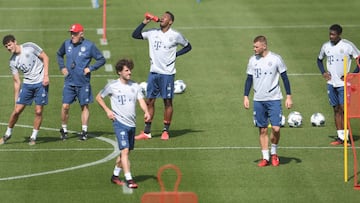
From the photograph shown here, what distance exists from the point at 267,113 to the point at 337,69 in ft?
9.01

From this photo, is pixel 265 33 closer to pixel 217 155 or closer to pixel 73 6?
pixel 73 6

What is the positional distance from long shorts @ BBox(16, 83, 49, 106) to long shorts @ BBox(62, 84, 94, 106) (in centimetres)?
67

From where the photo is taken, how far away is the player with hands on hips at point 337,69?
27.2 metres

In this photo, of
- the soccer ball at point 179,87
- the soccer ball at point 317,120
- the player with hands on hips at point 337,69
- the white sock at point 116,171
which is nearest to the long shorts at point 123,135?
the white sock at point 116,171

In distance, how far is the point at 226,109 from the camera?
1198 inches

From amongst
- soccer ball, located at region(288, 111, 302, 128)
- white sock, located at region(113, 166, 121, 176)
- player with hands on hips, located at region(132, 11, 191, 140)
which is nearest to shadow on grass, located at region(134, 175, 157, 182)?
white sock, located at region(113, 166, 121, 176)

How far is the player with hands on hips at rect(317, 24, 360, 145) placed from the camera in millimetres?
27172

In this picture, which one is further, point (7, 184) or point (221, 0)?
point (221, 0)

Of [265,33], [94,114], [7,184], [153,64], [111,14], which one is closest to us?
[7,184]

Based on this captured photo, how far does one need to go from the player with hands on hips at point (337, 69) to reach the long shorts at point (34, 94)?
5.93 metres

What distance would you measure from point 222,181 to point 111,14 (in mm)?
16512

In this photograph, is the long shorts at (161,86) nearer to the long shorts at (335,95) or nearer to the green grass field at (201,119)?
the green grass field at (201,119)

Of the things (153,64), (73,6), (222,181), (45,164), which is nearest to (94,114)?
(153,64)

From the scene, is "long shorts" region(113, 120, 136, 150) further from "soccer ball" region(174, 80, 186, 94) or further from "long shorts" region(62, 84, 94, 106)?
"soccer ball" region(174, 80, 186, 94)
